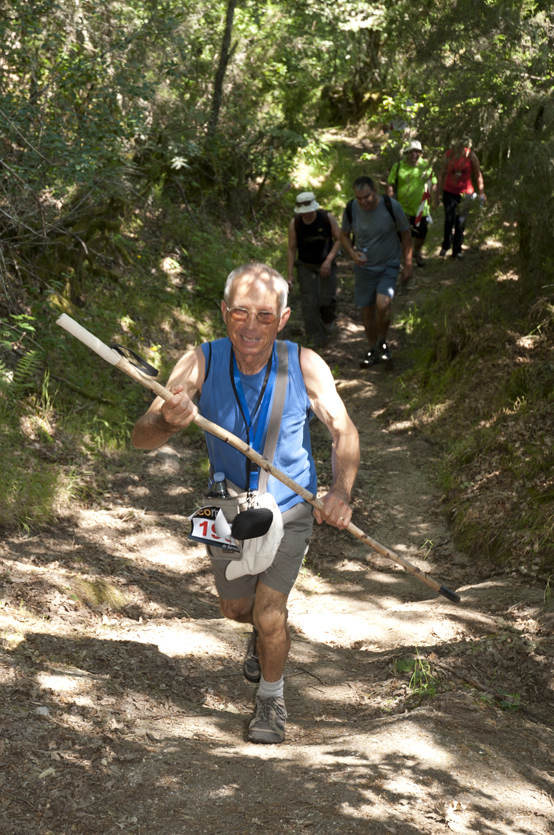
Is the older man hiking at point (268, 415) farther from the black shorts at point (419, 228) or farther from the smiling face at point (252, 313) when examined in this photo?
the black shorts at point (419, 228)

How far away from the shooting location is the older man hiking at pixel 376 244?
8.64 meters

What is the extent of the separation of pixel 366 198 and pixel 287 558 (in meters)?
6.05

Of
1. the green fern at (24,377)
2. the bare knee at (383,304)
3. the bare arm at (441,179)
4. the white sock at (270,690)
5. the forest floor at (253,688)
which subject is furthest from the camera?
the bare arm at (441,179)

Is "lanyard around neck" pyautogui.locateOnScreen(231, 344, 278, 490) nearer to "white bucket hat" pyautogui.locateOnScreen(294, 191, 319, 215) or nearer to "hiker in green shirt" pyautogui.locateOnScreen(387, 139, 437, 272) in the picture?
"white bucket hat" pyautogui.locateOnScreen(294, 191, 319, 215)

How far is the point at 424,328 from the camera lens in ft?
32.9

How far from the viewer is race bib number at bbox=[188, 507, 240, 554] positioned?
132 inches

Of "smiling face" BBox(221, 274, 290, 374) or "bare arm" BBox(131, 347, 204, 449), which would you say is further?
"smiling face" BBox(221, 274, 290, 374)

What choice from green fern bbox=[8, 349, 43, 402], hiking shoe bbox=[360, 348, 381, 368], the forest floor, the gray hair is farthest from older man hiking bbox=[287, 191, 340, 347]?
the gray hair

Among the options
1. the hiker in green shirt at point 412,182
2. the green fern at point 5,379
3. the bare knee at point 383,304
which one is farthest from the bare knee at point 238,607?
the hiker in green shirt at point 412,182

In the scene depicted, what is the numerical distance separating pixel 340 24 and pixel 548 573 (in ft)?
41.8

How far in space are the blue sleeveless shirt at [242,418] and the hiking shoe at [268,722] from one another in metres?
1.03

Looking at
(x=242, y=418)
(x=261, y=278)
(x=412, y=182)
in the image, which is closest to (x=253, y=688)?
(x=242, y=418)

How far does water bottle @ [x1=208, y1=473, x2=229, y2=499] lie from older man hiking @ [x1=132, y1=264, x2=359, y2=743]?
11 cm

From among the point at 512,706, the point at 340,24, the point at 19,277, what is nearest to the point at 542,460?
the point at 512,706
